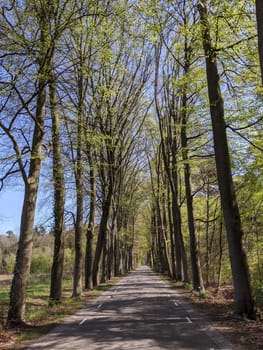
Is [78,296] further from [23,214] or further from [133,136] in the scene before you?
[133,136]

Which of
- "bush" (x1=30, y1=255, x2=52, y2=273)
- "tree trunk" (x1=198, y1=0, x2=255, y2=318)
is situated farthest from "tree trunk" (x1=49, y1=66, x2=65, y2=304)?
"bush" (x1=30, y1=255, x2=52, y2=273)

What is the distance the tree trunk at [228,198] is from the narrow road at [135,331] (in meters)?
1.36

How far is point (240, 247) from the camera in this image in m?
10.9

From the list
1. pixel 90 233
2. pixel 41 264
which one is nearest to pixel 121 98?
pixel 90 233

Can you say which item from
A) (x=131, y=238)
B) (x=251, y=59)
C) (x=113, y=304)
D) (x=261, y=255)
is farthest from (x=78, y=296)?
(x=131, y=238)

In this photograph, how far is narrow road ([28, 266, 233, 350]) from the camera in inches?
314

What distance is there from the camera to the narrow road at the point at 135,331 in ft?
26.2

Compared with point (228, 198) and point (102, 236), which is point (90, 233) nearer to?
point (102, 236)

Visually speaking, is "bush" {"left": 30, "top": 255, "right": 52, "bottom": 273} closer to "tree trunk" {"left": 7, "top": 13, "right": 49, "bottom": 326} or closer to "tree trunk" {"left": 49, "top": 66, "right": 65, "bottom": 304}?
"tree trunk" {"left": 49, "top": 66, "right": 65, "bottom": 304}

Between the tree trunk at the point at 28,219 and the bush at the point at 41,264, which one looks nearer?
the tree trunk at the point at 28,219

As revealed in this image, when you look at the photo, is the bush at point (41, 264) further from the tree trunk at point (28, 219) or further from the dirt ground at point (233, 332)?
A: the dirt ground at point (233, 332)

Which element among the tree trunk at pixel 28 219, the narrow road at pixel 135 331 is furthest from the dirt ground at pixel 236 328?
the tree trunk at pixel 28 219

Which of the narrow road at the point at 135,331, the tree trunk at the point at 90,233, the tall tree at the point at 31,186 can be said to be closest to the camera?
the narrow road at the point at 135,331

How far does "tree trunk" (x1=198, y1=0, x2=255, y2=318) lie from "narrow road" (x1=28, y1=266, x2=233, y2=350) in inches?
53.4
